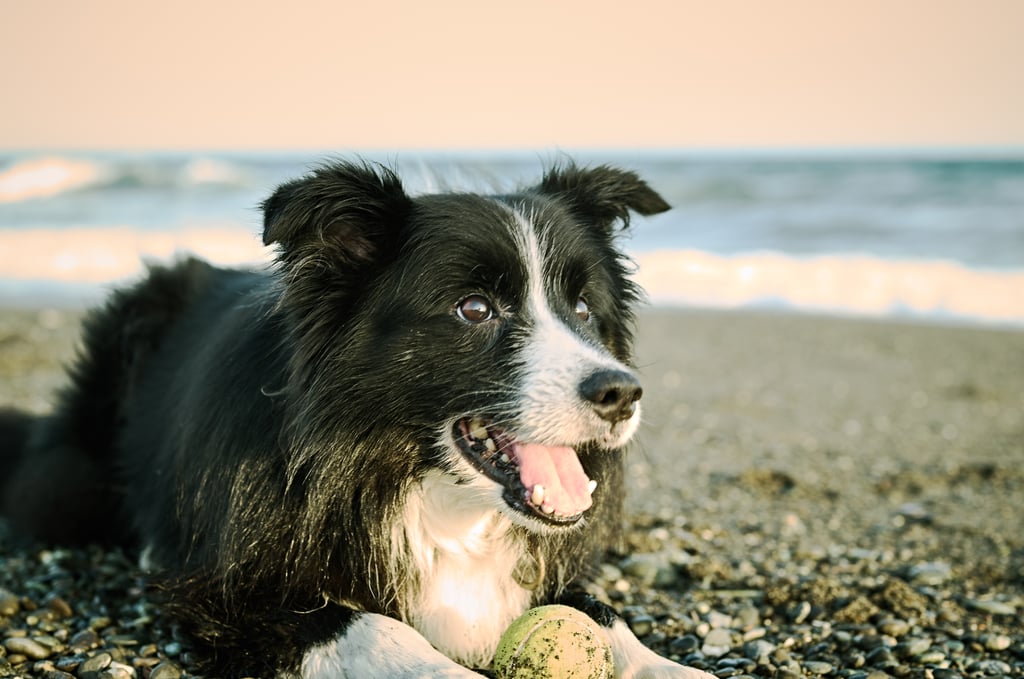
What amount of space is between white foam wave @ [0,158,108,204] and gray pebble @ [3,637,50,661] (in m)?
25.2

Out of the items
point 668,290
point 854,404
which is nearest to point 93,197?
point 668,290

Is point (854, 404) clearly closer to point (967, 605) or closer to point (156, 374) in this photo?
point (967, 605)

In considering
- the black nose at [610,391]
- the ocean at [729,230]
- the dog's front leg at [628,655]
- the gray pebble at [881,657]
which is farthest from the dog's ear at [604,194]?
the gray pebble at [881,657]

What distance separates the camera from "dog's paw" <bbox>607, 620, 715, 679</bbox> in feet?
9.73

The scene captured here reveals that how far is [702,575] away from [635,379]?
5.17 ft

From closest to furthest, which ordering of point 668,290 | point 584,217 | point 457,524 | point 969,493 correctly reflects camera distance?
point 457,524
point 584,217
point 969,493
point 668,290

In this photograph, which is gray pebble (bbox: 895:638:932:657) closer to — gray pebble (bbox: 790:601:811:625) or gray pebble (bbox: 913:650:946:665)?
gray pebble (bbox: 913:650:946:665)

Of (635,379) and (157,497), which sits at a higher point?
(635,379)

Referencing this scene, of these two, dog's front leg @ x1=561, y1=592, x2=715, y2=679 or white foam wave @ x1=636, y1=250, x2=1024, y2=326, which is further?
white foam wave @ x1=636, y1=250, x2=1024, y2=326

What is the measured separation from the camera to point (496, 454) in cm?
306

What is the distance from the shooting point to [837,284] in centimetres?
1427

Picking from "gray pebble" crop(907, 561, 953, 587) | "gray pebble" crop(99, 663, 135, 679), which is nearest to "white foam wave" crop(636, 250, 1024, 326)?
"gray pebble" crop(907, 561, 953, 587)

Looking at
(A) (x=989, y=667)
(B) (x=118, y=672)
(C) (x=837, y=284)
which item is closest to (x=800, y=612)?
(A) (x=989, y=667)

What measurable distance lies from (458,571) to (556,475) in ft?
1.75
